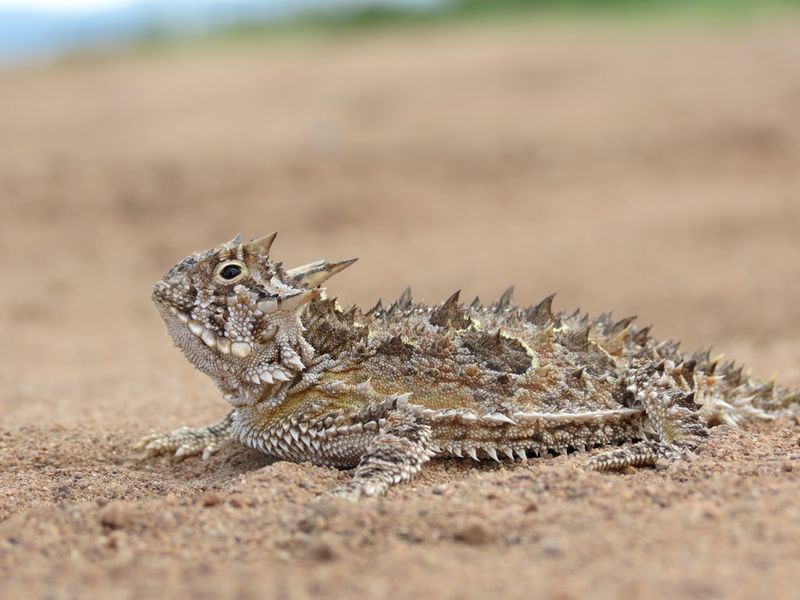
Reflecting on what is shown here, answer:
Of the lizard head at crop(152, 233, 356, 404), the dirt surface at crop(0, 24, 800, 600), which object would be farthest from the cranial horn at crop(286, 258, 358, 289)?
the dirt surface at crop(0, 24, 800, 600)

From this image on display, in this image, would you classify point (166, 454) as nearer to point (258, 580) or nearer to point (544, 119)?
point (258, 580)

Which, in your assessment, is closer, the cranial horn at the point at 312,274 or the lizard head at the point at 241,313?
the lizard head at the point at 241,313

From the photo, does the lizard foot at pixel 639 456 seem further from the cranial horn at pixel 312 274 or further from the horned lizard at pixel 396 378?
the cranial horn at pixel 312 274

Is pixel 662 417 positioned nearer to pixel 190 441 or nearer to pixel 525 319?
pixel 525 319

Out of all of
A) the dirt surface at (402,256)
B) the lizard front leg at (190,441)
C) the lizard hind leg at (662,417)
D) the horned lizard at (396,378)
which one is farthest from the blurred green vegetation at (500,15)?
the lizard front leg at (190,441)

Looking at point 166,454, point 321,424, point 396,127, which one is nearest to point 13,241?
point 396,127

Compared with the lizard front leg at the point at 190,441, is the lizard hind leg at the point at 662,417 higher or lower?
lower
